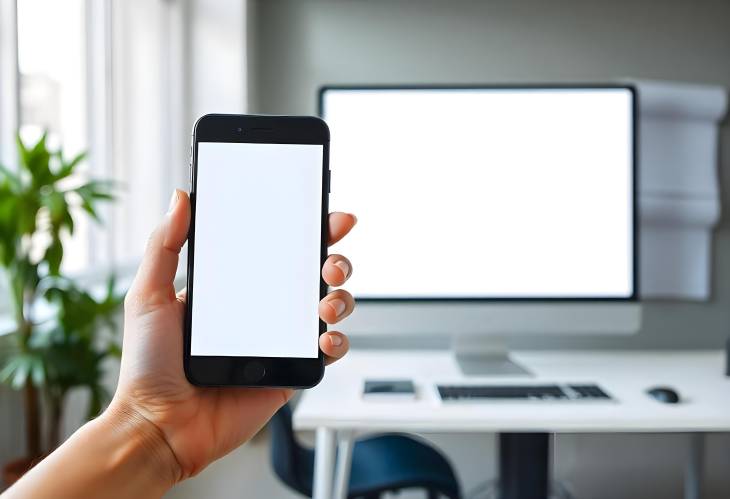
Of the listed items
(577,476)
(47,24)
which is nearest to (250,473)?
(577,476)

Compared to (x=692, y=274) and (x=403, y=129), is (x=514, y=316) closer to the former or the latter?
→ (x=403, y=129)

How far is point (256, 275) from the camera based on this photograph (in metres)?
0.78

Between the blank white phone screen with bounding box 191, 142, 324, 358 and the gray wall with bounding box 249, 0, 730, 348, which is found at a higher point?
the gray wall with bounding box 249, 0, 730, 348

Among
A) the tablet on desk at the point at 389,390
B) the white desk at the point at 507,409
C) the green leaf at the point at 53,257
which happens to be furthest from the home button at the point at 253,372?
the green leaf at the point at 53,257

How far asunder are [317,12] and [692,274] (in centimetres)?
133

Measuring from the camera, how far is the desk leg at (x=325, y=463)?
1.36 metres

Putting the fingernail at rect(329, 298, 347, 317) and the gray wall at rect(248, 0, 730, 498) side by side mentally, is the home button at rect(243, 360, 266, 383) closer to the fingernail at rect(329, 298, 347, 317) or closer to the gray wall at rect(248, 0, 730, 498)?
the fingernail at rect(329, 298, 347, 317)

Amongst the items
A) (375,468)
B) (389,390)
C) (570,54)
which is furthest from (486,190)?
(570,54)

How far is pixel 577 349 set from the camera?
7.46 feet

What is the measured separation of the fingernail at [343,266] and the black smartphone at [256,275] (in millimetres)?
40

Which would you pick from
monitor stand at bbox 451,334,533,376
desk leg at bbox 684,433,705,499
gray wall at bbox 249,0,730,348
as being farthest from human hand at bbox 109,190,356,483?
gray wall at bbox 249,0,730,348

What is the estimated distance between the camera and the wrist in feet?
2.19

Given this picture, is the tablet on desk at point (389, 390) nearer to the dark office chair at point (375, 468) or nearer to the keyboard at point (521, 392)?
the keyboard at point (521, 392)

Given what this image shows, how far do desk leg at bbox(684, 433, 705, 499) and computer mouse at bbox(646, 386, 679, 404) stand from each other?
51 centimetres
